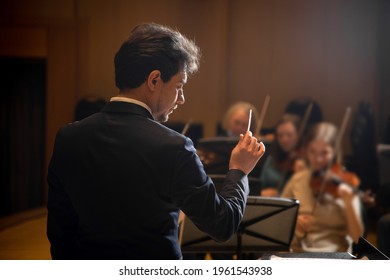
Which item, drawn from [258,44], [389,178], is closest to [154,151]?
[389,178]

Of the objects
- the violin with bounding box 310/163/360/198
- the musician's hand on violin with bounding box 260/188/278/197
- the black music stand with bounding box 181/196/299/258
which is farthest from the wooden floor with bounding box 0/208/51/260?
the violin with bounding box 310/163/360/198

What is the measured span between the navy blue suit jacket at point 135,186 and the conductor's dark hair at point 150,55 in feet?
0.24

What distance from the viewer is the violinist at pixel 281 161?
3780mm

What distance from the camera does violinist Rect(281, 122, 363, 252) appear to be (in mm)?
3262

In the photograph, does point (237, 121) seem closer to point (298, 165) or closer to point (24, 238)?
point (298, 165)

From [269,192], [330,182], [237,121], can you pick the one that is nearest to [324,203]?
[330,182]

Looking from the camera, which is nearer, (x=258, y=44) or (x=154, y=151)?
(x=154, y=151)

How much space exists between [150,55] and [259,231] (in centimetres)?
121

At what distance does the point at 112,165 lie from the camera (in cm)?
143

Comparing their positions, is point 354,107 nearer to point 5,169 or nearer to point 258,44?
point 258,44

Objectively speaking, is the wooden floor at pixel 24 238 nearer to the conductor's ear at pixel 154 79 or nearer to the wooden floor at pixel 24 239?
the wooden floor at pixel 24 239

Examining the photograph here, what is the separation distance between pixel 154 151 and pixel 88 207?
0.66 ft

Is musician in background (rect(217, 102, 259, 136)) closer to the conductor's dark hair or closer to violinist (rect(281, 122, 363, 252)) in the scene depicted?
violinist (rect(281, 122, 363, 252))

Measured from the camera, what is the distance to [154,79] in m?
1.47
